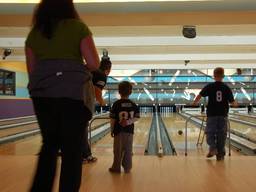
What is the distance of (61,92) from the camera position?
1.92 metres

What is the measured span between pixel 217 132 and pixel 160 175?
4.85ft

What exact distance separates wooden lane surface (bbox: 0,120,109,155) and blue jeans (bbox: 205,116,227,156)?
3154 millimetres

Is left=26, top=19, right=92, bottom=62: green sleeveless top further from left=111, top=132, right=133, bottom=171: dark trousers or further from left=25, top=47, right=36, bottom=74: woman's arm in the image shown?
left=111, top=132, right=133, bottom=171: dark trousers

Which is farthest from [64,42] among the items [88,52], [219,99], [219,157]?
[219,157]

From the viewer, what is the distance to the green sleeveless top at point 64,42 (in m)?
1.97

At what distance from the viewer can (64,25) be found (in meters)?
2.00

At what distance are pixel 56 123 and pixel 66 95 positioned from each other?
→ 145 mm

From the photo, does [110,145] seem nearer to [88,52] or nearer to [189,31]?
[189,31]

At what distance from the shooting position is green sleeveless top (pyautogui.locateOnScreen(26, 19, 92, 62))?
6.47ft

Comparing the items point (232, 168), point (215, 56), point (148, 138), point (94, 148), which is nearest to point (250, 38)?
point (215, 56)

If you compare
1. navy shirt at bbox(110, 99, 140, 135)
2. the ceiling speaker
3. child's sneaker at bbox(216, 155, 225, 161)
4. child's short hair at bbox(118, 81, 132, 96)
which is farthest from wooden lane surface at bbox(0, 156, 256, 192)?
the ceiling speaker

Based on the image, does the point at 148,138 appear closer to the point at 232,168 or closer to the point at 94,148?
the point at 94,148

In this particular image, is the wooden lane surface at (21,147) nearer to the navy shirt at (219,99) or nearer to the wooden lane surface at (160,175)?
the wooden lane surface at (160,175)

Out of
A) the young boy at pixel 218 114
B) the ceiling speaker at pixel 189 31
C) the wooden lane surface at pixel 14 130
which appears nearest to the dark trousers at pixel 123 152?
the young boy at pixel 218 114
